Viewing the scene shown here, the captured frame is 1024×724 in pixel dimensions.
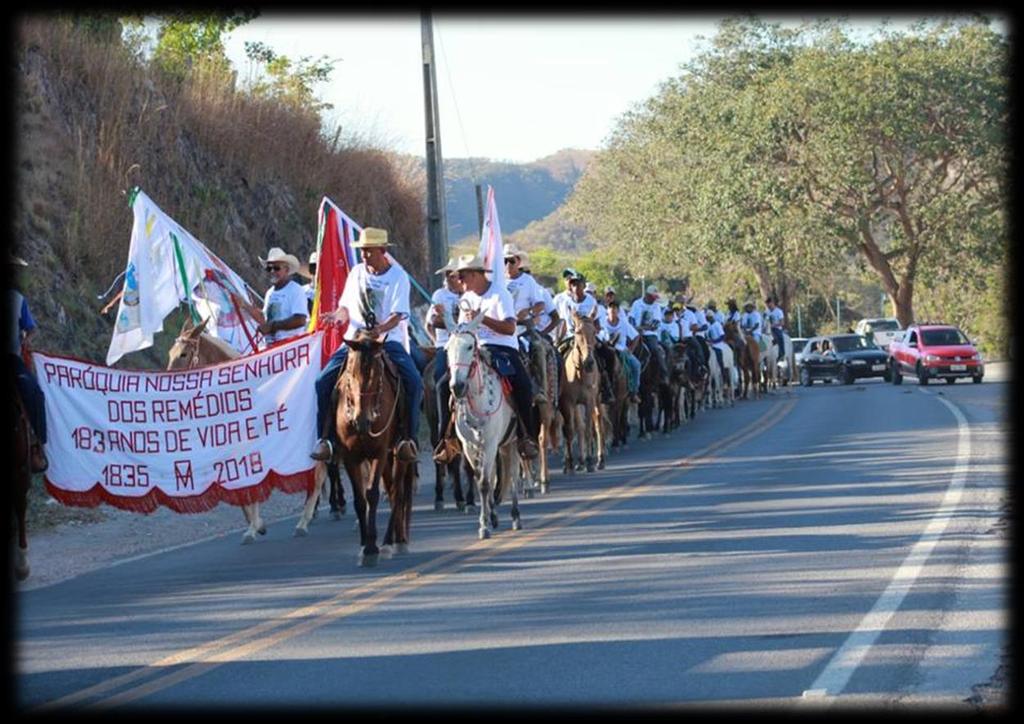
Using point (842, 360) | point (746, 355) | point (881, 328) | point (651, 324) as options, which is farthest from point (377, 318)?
point (881, 328)

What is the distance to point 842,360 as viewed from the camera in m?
55.2

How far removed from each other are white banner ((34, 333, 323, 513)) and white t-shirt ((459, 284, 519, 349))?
6.07 feet

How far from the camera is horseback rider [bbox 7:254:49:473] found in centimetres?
1464

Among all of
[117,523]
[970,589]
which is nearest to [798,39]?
[117,523]

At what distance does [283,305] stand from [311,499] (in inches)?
84.2

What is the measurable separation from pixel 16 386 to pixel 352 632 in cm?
522

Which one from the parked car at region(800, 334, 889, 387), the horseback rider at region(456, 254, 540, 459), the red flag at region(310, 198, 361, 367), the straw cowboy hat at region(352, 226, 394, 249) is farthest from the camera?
the parked car at region(800, 334, 889, 387)

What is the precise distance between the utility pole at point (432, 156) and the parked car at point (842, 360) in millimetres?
24977

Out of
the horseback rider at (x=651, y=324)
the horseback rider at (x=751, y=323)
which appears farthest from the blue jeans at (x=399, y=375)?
the horseback rider at (x=751, y=323)

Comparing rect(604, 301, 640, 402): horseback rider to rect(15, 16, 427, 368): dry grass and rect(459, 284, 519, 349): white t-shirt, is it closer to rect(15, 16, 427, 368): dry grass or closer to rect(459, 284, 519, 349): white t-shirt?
rect(15, 16, 427, 368): dry grass

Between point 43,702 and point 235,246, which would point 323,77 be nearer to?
point 235,246

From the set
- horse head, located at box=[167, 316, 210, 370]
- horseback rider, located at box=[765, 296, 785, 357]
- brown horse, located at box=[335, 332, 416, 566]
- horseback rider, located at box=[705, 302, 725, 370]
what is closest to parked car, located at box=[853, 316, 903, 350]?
horseback rider, located at box=[765, 296, 785, 357]

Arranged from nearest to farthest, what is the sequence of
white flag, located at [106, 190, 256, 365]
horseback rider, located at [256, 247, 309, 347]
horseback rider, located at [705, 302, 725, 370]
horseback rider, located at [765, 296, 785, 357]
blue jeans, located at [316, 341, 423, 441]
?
blue jeans, located at [316, 341, 423, 441] < horseback rider, located at [256, 247, 309, 347] < white flag, located at [106, 190, 256, 365] < horseback rider, located at [705, 302, 725, 370] < horseback rider, located at [765, 296, 785, 357]

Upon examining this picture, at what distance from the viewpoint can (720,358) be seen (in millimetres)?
42375
